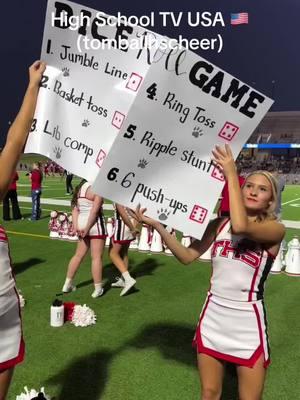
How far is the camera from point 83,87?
307cm

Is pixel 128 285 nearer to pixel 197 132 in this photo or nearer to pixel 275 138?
pixel 197 132

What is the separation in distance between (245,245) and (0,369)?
1.59m

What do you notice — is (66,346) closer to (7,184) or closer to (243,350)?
(243,350)

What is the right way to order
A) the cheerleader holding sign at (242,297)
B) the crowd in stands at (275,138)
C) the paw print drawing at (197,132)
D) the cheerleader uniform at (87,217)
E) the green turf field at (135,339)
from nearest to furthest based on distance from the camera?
the cheerleader holding sign at (242,297)
the paw print drawing at (197,132)
the green turf field at (135,339)
the cheerleader uniform at (87,217)
the crowd in stands at (275,138)

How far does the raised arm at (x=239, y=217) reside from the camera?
2.55 meters

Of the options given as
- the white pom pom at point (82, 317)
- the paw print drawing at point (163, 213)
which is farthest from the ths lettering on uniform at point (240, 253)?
the white pom pom at point (82, 317)

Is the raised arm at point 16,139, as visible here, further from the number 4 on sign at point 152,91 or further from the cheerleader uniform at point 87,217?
the cheerleader uniform at point 87,217

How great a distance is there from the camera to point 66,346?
483cm

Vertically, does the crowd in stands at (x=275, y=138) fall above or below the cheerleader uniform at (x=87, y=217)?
above

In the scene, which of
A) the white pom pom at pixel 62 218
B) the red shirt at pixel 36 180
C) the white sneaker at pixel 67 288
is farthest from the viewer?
the red shirt at pixel 36 180

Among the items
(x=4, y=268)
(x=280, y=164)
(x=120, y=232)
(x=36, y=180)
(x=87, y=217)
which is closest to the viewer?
(x=4, y=268)

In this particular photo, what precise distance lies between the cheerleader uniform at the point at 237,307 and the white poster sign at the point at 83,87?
1.10m

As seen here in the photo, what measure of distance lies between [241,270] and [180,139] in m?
0.94

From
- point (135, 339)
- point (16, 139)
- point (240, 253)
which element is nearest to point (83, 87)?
point (16, 139)
